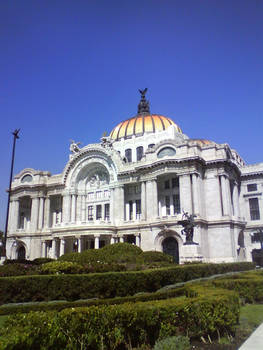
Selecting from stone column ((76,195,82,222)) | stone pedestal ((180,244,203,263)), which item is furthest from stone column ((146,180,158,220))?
stone column ((76,195,82,222))

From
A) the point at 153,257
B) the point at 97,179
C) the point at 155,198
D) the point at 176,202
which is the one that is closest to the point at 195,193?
the point at 176,202

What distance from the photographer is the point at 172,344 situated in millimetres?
8734

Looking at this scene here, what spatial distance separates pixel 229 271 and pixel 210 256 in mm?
12243

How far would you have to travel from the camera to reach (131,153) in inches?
2368

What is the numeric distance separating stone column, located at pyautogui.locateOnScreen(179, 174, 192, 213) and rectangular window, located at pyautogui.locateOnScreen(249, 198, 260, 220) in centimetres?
1492

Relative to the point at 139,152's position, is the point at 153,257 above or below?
below

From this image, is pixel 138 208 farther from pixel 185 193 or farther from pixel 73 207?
pixel 73 207

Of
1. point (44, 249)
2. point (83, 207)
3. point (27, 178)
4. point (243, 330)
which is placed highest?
point (27, 178)

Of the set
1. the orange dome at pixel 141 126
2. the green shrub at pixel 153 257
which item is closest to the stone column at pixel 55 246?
the green shrub at pixel 153 257

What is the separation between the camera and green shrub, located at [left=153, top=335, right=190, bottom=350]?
863 cm

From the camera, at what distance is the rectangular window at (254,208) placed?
167ft

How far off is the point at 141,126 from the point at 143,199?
19.4 m

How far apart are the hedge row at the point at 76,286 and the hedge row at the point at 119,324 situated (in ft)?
27.2

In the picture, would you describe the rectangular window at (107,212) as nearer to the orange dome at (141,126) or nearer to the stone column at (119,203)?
the stone column at (119,203)
